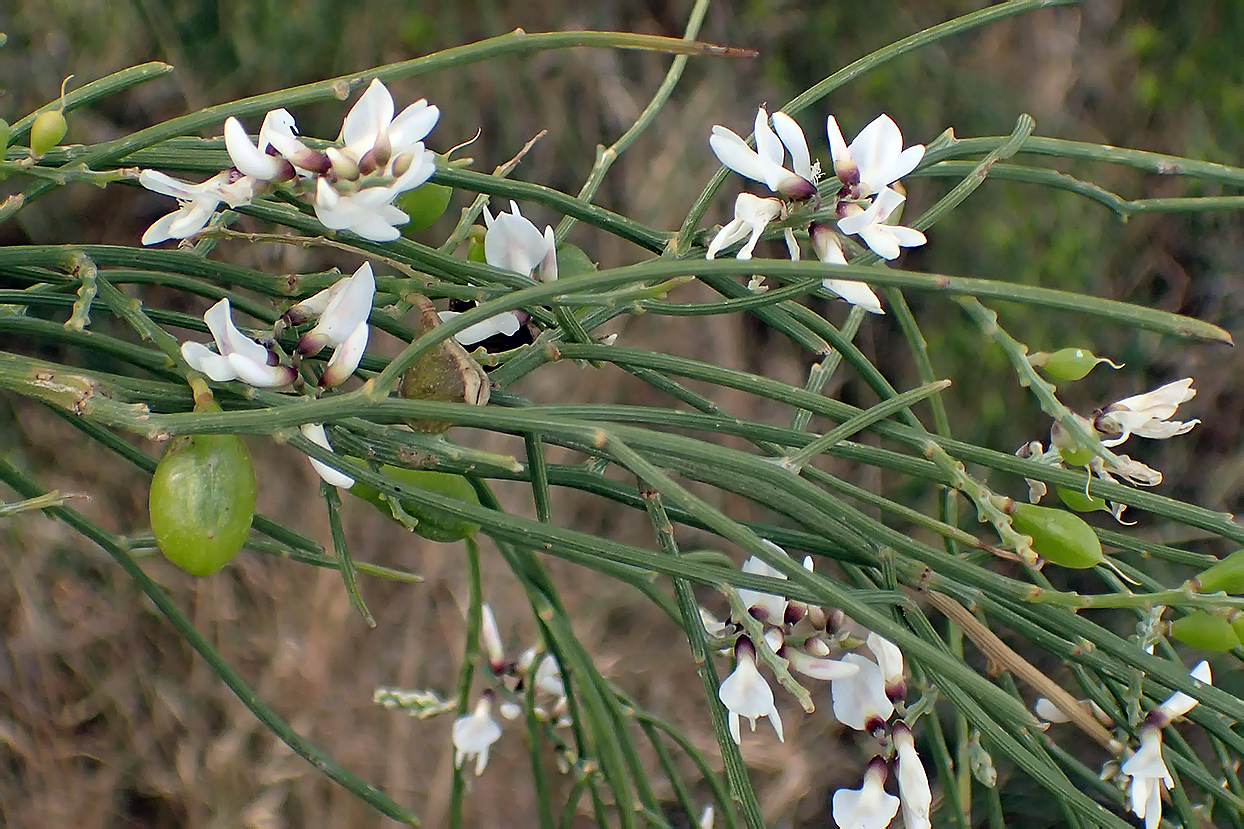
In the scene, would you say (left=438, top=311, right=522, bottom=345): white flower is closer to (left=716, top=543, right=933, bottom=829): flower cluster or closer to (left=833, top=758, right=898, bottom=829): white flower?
(left=716, top=543, right=933, bottom=829): flower cluster

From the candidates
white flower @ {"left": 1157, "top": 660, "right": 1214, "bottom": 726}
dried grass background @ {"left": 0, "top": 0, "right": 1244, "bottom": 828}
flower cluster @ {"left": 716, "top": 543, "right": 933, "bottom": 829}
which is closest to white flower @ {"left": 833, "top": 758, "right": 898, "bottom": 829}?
flower cluster @ {"left": 716, "top": 543, "right": 933, "bottom": 829}

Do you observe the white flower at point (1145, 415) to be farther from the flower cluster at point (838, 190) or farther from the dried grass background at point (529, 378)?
the dried grass background at point (529, 378)

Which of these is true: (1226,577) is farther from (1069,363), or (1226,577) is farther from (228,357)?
(228,357)

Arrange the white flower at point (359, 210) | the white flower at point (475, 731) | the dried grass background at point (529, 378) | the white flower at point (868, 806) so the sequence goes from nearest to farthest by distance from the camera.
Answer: the white flower at point (359, 210), the white flower at point (868, 806), the white flower at point (475, 731), the dried grass background at point (529, 378)

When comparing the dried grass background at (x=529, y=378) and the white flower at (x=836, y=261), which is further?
the dried grass background at (x=529, y=378)

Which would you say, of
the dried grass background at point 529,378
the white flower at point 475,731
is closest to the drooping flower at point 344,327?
the white flower at point 475,731

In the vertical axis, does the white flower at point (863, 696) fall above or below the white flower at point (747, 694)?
below

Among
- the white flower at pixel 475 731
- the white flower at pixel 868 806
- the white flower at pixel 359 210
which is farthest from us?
the white flower at pixel 475 731
